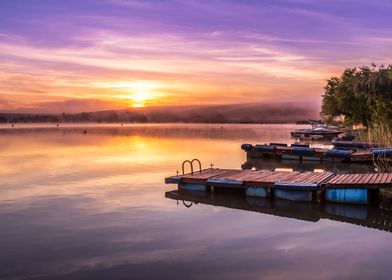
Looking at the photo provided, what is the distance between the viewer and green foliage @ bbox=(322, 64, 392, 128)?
142 ft

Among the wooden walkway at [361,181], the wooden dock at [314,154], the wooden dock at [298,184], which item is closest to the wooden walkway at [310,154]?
the wooden dock at [314,154]

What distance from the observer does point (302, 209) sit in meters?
18.0

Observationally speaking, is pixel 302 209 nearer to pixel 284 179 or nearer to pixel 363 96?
pixel 284 179

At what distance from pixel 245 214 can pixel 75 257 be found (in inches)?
283

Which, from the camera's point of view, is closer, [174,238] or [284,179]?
[174,238]

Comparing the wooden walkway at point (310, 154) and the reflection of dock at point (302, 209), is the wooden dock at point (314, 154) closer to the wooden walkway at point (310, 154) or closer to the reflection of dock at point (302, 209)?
the wooden walkway at point (310, 154)

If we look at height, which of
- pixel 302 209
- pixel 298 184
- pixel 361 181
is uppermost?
pixel 361 181

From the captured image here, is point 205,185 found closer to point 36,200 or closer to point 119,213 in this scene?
point 119,213

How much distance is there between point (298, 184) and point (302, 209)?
4.87ft

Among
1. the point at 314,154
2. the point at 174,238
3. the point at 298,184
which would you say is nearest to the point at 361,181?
the point at 298,184

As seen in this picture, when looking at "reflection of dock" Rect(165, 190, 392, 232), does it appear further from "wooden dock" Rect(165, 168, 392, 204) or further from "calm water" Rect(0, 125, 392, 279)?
"wooden dock" Rect(165, 168, 392, 204)

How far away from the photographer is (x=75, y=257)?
1213 centimetres

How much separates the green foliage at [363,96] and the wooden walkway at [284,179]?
1710cm

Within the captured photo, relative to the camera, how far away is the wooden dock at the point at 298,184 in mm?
18500
